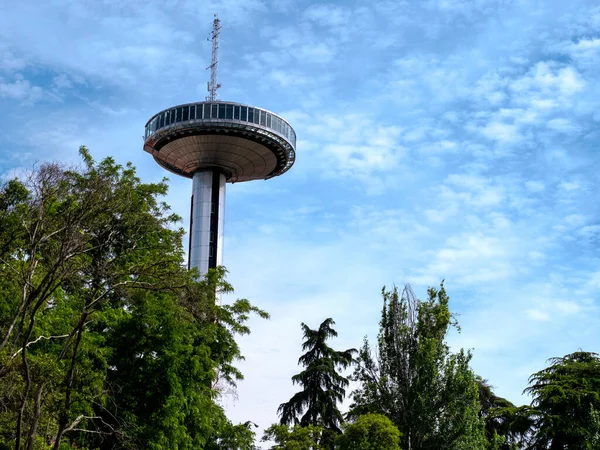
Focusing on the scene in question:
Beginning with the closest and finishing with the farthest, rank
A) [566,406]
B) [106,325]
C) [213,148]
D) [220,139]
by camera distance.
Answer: [106,325], [566,406], [220,139], [213,148]

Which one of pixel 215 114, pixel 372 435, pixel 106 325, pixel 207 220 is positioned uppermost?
pixel 215 114

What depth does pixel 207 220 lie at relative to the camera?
→ 5834 centimetres

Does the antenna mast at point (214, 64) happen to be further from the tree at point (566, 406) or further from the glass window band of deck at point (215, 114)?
the tree at point (566, 406)

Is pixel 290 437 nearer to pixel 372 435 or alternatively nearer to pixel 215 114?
pixel 372 435

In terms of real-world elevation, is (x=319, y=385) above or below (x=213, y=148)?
below

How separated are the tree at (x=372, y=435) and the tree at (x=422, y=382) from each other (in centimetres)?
254

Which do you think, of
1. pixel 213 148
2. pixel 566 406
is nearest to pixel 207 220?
pixel 213 148

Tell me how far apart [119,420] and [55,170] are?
31.7ft

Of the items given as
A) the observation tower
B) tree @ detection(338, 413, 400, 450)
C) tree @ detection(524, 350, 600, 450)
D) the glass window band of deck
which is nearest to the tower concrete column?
the observation tower

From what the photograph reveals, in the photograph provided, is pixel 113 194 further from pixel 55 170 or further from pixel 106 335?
pixel 106 335

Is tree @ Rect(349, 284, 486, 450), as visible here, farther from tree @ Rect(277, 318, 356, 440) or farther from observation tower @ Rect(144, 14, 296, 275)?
observation tower @ Rect(144, 14, 296, 275)

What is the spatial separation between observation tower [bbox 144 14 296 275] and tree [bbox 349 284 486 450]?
29.0 meters

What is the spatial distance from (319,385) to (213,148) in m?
26.6

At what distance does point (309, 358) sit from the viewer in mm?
39219
